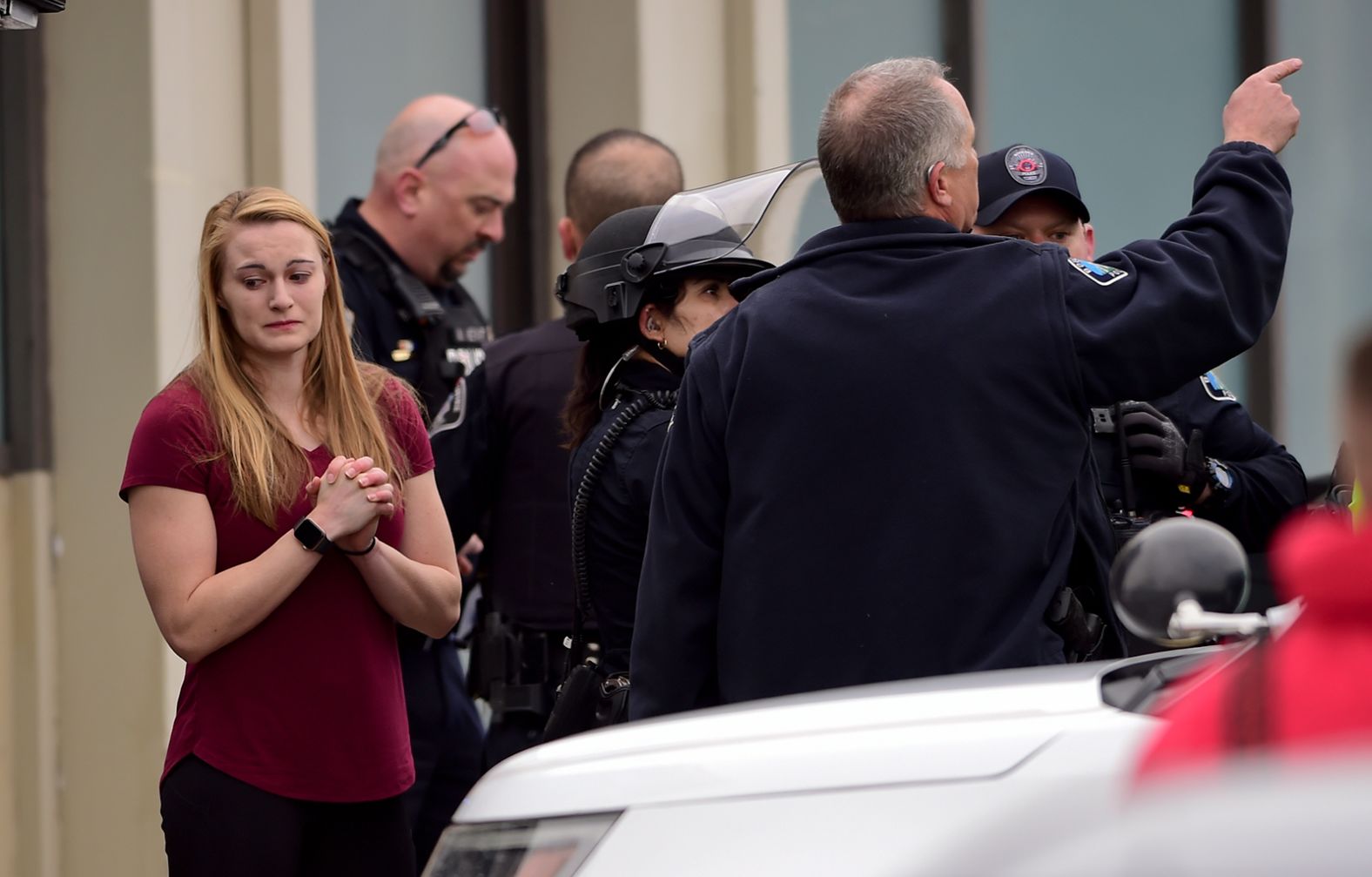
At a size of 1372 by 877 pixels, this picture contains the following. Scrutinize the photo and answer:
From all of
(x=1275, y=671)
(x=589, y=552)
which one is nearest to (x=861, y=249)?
(x=589, y=552)

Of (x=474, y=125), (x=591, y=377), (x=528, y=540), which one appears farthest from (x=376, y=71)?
(x=591, y=377)

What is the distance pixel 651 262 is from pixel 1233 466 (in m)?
1.38

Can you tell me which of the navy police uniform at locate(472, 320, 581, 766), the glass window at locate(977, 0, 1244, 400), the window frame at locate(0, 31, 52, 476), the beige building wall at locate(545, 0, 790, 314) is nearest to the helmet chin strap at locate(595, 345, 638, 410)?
the navy police uniform at locate(472, 320, 581, 766)

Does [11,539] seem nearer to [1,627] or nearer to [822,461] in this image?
[1,627]

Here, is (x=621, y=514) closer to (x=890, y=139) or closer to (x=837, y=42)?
(x=890, y=139)

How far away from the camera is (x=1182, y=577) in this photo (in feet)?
6.79

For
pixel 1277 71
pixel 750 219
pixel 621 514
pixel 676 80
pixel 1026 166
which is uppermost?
pixel 676 80

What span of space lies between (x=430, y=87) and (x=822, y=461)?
178 inches

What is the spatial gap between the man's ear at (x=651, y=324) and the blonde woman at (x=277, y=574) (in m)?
0.58

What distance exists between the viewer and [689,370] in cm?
329

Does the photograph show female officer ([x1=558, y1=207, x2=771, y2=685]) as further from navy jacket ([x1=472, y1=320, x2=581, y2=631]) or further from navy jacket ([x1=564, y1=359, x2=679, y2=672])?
navy jacket ([x1=472, y1=320, x2=581, y2=631])

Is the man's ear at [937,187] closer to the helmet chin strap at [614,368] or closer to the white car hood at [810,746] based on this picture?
the helmet chin strap at [614,368]

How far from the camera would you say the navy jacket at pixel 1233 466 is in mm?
3936

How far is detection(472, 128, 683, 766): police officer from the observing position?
4.62m
